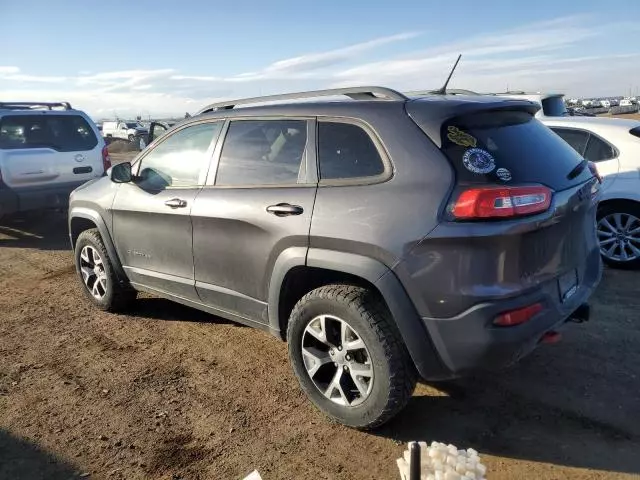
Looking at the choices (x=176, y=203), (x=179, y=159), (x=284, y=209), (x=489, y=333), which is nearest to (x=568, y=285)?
(x=489, y=333)

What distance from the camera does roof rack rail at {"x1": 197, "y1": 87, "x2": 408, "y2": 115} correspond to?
10.1ft

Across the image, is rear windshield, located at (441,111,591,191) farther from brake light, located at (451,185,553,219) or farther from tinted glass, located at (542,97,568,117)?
tinted glass, located at (542,97,568,117)

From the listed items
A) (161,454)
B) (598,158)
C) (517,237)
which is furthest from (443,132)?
(598,158)

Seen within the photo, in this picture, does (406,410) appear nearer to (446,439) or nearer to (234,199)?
(446,439)

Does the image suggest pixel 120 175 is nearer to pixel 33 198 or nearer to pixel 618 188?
pixel 33 198

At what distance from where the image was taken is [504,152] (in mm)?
2748

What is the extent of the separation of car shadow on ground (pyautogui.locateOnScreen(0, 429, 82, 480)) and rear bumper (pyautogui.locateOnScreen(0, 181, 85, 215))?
526 centimetres

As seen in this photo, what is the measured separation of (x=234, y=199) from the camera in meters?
3.50

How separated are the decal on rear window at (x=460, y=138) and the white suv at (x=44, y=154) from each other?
6.78 m

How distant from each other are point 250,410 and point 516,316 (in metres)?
1.70

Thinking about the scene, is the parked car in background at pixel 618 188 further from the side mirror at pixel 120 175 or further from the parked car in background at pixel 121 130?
the parked car in background at pixel 121 130

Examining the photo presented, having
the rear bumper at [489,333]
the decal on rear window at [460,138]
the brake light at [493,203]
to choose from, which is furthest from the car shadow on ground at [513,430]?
the decal on rear window at [460,138]

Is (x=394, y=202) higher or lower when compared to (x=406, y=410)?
higher

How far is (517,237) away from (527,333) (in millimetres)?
477
